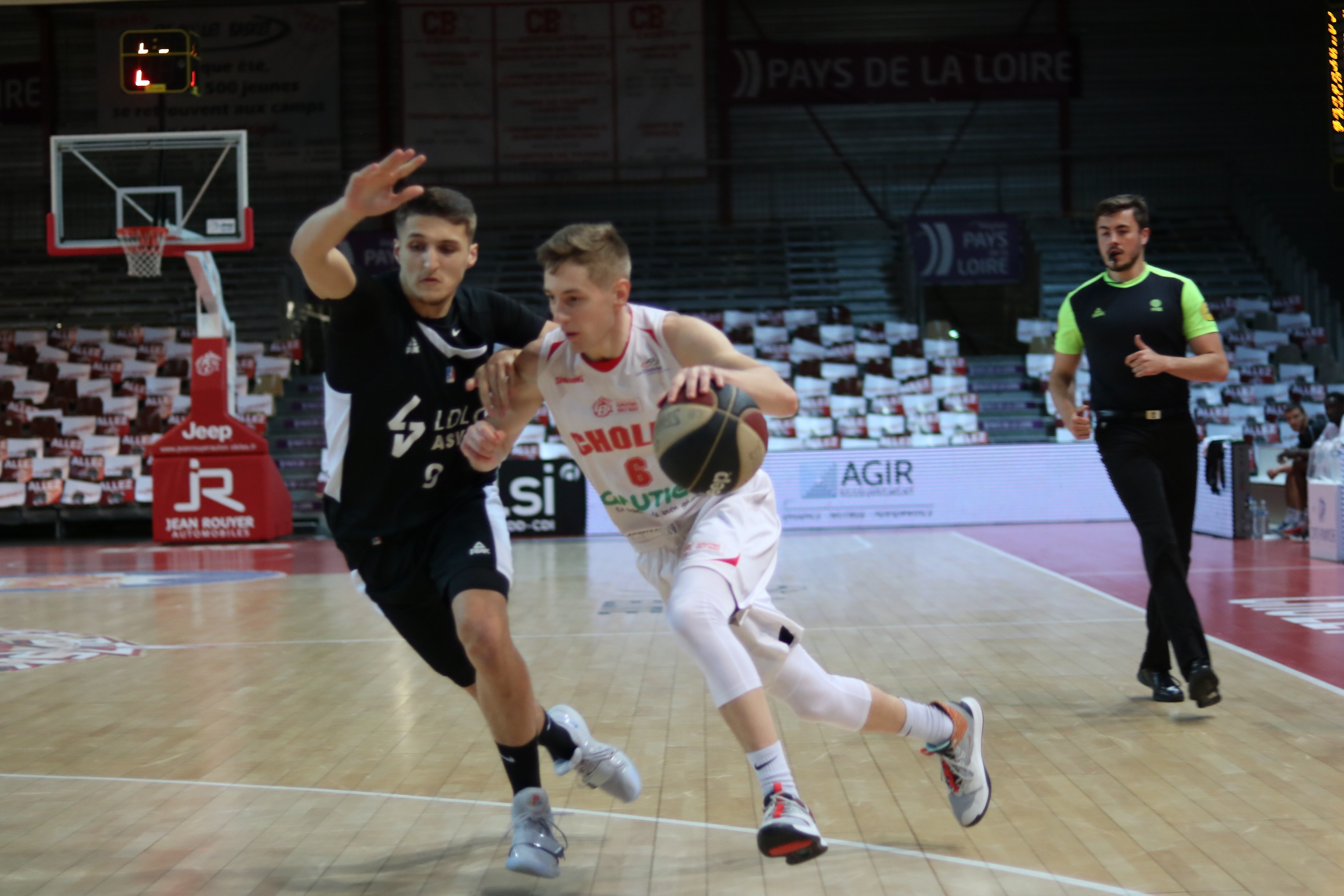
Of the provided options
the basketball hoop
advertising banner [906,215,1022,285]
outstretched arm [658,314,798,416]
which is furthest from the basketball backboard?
outstretched arm [658,314,798,416]

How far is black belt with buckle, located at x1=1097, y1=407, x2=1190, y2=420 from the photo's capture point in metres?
4.83

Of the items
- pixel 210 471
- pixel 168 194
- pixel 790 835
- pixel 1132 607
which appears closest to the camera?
pixel 790 835

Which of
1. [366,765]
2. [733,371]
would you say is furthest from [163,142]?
[733,371]

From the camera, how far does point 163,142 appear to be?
40.4 ft

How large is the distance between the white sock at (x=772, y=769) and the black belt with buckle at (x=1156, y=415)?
2655mm

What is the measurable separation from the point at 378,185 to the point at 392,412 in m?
0.66

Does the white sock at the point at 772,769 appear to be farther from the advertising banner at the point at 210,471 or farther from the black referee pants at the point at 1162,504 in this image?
the advertising banner at the point at 210,471

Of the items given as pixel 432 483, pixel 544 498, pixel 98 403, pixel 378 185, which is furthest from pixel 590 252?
pixel 98 403

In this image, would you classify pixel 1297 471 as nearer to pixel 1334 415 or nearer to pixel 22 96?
pixel 1334 415

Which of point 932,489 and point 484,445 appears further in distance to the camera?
point 932,489

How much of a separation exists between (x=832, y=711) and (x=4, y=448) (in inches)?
616

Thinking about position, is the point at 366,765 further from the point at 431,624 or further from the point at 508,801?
the point at 431,624

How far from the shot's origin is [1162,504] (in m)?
4.72

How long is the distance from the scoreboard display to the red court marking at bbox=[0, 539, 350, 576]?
4.46 m
